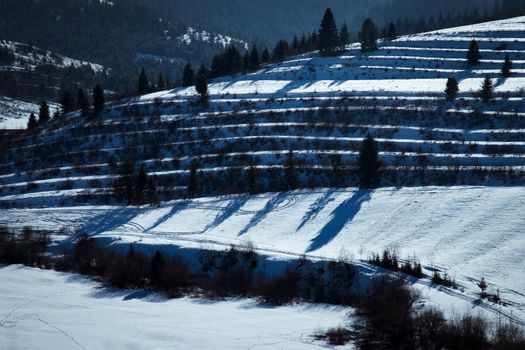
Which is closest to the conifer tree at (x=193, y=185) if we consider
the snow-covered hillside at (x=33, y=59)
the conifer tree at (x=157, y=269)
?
the conifer tree at (x=157, y=269)

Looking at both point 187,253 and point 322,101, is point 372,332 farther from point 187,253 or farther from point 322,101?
point 322,101

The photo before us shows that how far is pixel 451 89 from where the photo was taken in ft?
120

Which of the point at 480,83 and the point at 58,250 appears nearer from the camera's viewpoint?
the point at 58,250

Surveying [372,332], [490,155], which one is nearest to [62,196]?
[372,332]

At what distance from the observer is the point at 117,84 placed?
138m

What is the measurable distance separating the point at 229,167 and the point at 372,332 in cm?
2326

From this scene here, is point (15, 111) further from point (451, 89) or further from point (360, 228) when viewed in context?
point (360, 228)

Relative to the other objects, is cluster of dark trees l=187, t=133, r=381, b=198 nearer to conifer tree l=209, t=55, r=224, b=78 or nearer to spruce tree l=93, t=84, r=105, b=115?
spruce tree l=93, t=84, r=105, b=115

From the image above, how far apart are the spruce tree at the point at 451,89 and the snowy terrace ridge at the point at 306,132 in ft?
3.32

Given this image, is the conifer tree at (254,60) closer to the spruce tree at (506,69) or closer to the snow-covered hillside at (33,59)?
the spruce tree at (506,69)

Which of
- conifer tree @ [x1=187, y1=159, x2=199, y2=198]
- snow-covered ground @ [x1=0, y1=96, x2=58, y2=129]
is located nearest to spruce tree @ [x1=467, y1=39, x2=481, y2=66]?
conifer tree @ [x1=187, y1=159, x2=199, y2=198]

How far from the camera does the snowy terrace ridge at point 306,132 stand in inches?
1165

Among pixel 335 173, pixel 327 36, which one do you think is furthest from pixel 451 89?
pixel 327 36

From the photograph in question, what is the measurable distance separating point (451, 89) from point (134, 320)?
35715 millimetres
